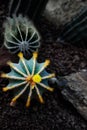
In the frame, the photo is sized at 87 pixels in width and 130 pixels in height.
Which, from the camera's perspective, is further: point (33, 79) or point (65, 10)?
point (65, 10)

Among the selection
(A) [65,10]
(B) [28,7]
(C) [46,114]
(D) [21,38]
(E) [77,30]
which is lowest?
(C) [46,114]

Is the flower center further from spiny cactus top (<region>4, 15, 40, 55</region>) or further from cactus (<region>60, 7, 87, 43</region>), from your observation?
cactus (<region>60, 7, 87, 43</region>)

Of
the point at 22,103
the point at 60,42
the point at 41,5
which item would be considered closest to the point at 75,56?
the point at 60,42

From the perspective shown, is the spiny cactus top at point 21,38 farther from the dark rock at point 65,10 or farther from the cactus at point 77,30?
the dark rock at point 65,10

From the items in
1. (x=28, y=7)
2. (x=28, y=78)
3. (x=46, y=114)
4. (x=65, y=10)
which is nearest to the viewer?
(x=28, y=78)

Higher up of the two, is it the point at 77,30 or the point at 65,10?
the point at 65,10

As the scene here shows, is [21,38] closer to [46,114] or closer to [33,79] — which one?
[33,79]

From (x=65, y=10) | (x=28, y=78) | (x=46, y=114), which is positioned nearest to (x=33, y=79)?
(x=28, y=78)
